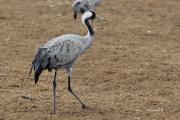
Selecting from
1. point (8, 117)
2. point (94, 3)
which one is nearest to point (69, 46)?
point (8, 117)

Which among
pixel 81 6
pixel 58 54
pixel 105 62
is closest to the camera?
pixel 58 54

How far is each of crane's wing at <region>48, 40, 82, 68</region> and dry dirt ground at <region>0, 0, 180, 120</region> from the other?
70cm

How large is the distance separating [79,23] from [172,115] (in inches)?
284

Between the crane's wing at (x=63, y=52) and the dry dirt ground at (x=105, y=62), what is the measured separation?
70 centimetres

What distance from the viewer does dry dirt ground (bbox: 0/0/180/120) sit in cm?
946

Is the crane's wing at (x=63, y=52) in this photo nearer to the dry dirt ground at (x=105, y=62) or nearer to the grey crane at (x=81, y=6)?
the dry dirt ground at (x=105, y=62)

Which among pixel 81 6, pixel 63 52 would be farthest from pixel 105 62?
pixel 81 6

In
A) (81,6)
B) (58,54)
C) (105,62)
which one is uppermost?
Result: (81,6)

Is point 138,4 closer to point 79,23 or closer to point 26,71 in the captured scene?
point 79,23

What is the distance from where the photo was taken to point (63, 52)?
926 cm

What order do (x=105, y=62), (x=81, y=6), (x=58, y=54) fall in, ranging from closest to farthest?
1. (x=58, y=54)
2. (x=105, y=62)
3. (x=81, y=6)

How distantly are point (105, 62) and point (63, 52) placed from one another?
320 cm

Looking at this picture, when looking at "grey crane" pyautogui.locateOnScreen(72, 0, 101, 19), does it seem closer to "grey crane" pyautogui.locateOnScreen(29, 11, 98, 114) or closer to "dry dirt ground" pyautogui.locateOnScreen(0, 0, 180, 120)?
"dry dirt ground" pyautogui.locateOnScreen(0, 0, 180, 120)

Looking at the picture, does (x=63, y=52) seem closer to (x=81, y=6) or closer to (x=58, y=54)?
(x=58, y=54)
